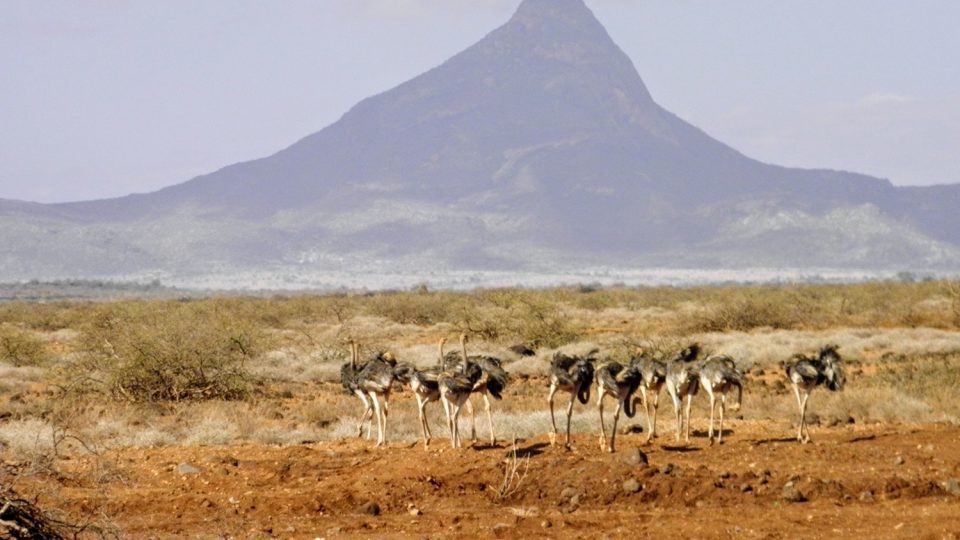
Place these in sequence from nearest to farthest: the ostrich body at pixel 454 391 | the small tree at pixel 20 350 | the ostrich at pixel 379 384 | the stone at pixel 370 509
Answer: the stone at pixel 370 509 < the ostrich body at pixel 454 391 < the ostrich at pixel 379 384 < the small tree at pixel 20 350

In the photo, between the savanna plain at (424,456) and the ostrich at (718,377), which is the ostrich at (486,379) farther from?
the ostrich at (718,377)

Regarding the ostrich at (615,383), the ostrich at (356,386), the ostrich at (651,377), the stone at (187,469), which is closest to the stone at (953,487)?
the ostrich at (615,383)

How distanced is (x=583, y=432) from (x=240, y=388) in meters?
7.95

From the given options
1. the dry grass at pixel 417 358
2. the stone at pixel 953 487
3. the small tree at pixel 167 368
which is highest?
the small tree at pixel 167 368

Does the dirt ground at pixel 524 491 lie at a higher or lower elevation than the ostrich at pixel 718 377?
lower

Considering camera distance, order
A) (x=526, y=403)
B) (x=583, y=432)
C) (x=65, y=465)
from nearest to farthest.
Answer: (x=65, y=465) < (x=583, y=432) < (x=526, y=403)

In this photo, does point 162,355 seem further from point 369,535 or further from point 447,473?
point 369,535

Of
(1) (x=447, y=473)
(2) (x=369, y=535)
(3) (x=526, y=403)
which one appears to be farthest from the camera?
(3) (x=526, y=403)

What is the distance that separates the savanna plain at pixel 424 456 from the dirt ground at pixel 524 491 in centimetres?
3

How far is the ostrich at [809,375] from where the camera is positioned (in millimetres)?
18016

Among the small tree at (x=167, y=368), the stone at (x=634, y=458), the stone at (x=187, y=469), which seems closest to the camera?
the stone at (x=634, y=458)

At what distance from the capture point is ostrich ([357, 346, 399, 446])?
18391mm

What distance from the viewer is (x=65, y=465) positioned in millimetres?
16625

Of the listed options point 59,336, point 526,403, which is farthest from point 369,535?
point 59,336
